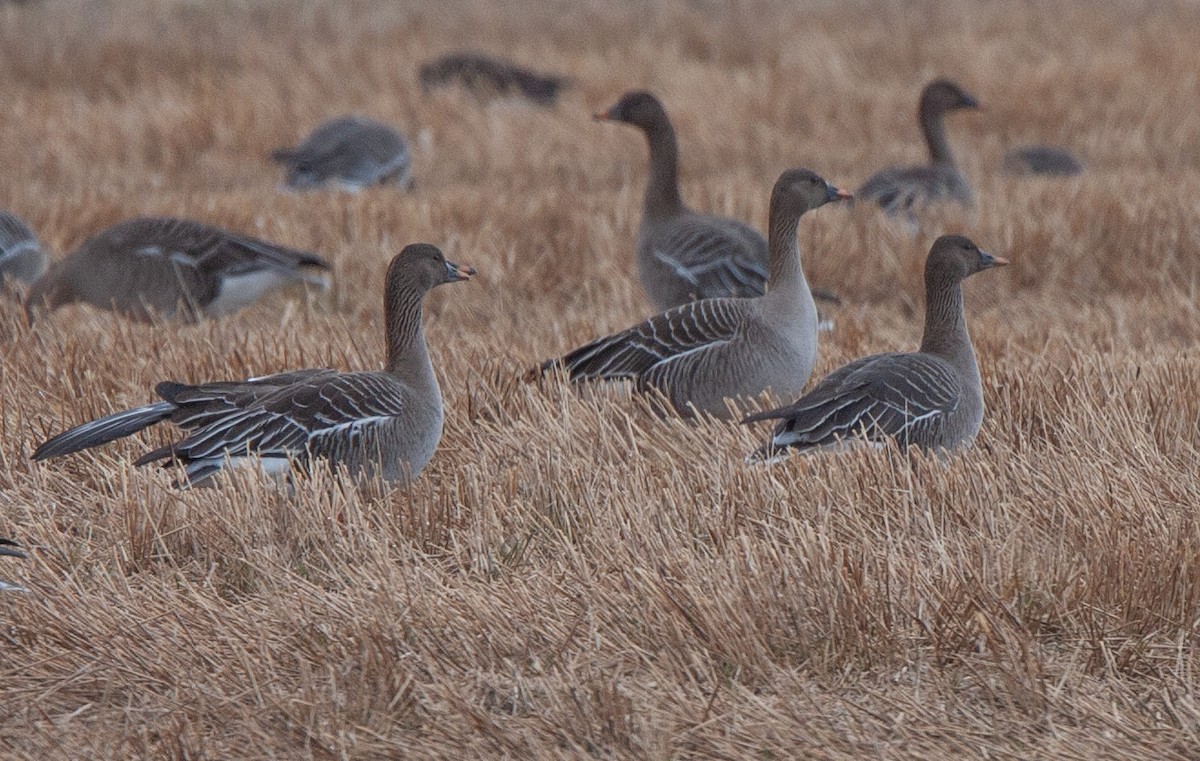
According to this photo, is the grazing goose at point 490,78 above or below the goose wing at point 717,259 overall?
above

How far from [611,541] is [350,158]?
8874mm

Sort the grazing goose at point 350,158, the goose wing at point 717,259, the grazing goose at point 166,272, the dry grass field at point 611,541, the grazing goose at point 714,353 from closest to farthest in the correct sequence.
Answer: the dry grass field at point 611,541
the grazing goose at point 714,353
the goose wing at point 717,259
the grazing goose at point 166,272
the grazing goose at point 350,158

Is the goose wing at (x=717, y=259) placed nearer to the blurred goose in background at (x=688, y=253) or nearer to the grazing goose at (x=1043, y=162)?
the blurred goose in background at (x=688, y=253)

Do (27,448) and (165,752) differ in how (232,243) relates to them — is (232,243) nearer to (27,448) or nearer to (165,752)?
(27,448)

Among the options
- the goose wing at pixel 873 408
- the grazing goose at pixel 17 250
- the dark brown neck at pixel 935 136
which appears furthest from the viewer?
the dark brown neck at pixel 935 136

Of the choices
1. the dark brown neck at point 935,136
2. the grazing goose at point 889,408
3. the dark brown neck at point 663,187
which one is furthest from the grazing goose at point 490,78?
the grazing goose at point 889,408

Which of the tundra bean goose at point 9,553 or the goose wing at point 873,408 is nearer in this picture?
the tundra bean goose at point 9,553

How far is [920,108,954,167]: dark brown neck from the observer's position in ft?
40.8

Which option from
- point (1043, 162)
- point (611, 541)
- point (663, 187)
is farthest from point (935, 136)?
point (611, 541)

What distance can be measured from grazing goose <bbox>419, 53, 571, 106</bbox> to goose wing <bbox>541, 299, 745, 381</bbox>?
34.0 feet

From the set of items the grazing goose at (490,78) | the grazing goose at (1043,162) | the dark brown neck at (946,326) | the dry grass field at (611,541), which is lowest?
the dry grass field at (611,541)

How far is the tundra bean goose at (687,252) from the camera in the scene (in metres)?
8.11

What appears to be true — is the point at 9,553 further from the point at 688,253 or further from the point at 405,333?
the point at 688,253

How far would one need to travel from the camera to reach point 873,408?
5.36 m
